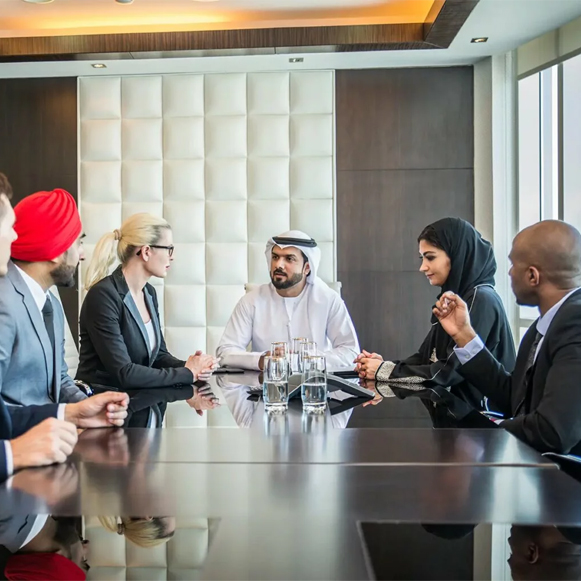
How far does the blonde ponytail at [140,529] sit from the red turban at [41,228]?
1261mm

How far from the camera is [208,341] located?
536cm

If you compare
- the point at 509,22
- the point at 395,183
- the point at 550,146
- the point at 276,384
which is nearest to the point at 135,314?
the point at 276,384

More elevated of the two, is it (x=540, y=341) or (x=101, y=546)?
(x=540, y=341)

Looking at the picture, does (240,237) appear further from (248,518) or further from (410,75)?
(248,518)

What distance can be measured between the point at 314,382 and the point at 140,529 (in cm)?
110

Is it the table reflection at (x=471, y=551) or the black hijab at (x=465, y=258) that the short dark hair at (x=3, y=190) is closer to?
the table reflection at (x=471, y=551)

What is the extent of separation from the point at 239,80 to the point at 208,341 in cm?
205

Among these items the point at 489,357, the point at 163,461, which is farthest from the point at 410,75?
the point at 163,461

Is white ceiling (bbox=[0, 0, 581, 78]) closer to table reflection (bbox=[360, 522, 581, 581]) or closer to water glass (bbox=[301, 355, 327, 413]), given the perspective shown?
water glass (bbox=[301, 355, 327, 413])

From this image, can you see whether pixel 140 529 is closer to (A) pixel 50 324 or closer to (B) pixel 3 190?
(B) pixel 3 190

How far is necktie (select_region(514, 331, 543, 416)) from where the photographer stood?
2125 millimetres

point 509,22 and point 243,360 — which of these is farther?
point 509,22

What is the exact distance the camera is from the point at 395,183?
5.26 metres

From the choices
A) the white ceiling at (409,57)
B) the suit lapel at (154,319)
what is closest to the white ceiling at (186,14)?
the white ceiling at (409,57)
